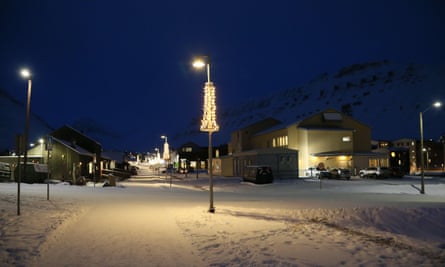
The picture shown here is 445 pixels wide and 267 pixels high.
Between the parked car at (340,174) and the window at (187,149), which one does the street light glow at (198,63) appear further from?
the window at (187,149)

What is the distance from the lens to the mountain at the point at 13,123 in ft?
405

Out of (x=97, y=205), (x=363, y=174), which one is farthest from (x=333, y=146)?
(x=97, y=205)

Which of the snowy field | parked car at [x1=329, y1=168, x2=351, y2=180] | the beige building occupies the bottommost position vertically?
the snowy field

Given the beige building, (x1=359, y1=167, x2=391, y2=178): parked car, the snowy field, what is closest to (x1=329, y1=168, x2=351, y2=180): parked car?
(x1=359, y1=167, x2=391, y2=178): parked car

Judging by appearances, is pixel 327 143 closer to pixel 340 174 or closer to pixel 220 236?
pixel 340 174

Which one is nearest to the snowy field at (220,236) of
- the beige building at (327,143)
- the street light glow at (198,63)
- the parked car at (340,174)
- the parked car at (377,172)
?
the street light glow at (198,63)

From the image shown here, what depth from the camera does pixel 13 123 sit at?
476ft

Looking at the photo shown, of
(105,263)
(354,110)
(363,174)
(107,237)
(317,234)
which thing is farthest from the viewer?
(354,110)

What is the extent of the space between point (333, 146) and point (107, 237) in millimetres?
47169

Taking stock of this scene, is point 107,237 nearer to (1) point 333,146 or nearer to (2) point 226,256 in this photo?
(2) point 226,256

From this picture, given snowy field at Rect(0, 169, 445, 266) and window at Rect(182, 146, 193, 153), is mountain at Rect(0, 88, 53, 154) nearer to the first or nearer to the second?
window at Rect(182, 146, 193, 153)

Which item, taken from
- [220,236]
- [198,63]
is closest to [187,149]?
[198,63]

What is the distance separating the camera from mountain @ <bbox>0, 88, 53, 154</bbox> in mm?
123312

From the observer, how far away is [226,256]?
921 centimetres
